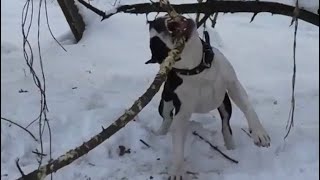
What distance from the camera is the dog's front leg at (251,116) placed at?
10.4 ft

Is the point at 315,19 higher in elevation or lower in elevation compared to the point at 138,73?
higher

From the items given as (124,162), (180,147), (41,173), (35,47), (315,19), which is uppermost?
(41,173)

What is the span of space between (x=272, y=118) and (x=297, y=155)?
18.4 inches

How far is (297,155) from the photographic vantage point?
3.57 metres

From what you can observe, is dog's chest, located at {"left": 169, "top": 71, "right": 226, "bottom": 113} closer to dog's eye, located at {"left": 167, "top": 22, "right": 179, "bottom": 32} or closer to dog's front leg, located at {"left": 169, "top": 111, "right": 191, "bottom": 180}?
dog's front leg, located at {"left": 169, "top": 111, "right": 191, "bottom": 180}

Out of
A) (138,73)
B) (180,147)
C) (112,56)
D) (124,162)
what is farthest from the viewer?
(112,56)

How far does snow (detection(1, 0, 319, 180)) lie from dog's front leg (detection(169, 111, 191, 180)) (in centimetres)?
12

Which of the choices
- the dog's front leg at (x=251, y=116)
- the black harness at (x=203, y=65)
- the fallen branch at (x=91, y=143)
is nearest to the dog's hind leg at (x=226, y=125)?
the dog's front leg at (x=251, y=116)

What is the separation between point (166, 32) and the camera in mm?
2988

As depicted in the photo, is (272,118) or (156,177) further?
(272,118)

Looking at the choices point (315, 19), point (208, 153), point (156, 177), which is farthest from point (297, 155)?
point (315, 19)

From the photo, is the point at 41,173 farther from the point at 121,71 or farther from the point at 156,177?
the point at 121,71

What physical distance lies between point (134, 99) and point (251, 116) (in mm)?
1161

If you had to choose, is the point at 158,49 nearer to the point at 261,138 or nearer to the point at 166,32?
the point at 166,32
